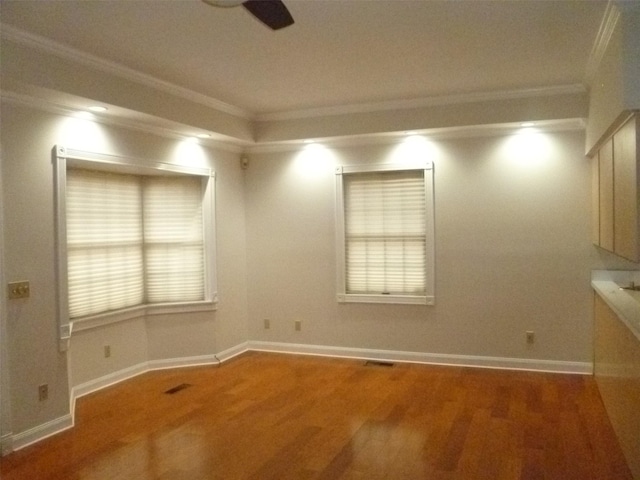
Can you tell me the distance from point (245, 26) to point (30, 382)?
2.86m

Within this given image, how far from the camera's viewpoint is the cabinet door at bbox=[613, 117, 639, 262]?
295cm

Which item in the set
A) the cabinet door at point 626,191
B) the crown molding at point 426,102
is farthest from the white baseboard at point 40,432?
the cabinet door at point 626,191

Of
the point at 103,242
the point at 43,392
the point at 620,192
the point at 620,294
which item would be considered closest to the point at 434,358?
the point at 620,294

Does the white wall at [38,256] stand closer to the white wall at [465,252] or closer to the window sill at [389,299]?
the white wall at [465,252]

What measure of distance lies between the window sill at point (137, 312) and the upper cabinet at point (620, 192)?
12.7 feet

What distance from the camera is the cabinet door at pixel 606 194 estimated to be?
12.3ft

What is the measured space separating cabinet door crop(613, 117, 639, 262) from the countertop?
14.7 inches

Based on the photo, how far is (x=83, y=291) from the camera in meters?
4.88

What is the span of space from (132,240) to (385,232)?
272 centimetres

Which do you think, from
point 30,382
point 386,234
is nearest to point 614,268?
point 386,234

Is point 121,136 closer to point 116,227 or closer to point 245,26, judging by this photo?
point 116,227

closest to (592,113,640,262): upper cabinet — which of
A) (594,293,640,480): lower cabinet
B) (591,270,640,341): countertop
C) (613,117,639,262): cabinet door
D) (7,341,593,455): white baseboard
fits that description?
(613,117,639,262): cabinet door

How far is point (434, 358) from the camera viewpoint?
5.61 m

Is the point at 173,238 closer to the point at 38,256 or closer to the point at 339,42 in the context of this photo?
the point at 38,256
